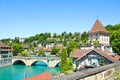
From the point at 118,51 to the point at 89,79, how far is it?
41234mm

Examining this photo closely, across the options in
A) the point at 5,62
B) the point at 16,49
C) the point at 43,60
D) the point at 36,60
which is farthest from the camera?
the point at 16,49

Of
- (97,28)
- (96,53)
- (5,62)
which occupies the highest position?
(97,28)

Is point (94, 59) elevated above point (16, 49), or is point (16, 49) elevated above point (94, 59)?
point (94, 59)

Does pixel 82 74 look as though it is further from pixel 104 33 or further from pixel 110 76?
pixel 104 33

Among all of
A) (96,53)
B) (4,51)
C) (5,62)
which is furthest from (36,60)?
(96,53)

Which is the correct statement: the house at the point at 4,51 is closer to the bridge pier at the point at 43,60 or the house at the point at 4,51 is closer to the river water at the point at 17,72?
the bridge pier at the point at 43,60

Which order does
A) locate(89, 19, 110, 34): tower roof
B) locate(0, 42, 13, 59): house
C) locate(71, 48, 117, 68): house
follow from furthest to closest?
locate(0, 42, 13, 59): house
locate(89, 19, 110, 34): tower roof
locate(71, 48, 117, 68): house

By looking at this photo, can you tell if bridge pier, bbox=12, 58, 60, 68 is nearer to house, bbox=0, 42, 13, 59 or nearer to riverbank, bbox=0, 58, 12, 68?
riverbank, bbox=0, 58, 12, 68

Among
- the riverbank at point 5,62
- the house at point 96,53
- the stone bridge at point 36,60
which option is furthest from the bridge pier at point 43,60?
the house at point 96,53

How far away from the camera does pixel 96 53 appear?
3259cm

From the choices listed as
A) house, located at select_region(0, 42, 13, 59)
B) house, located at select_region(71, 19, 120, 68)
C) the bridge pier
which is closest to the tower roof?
house, located at select_region(71, 19, 120, 68)

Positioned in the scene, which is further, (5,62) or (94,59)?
(5,62)

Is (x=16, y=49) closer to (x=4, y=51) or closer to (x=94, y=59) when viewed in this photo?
(x=4, y=51)

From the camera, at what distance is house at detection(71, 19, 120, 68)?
31.7m
